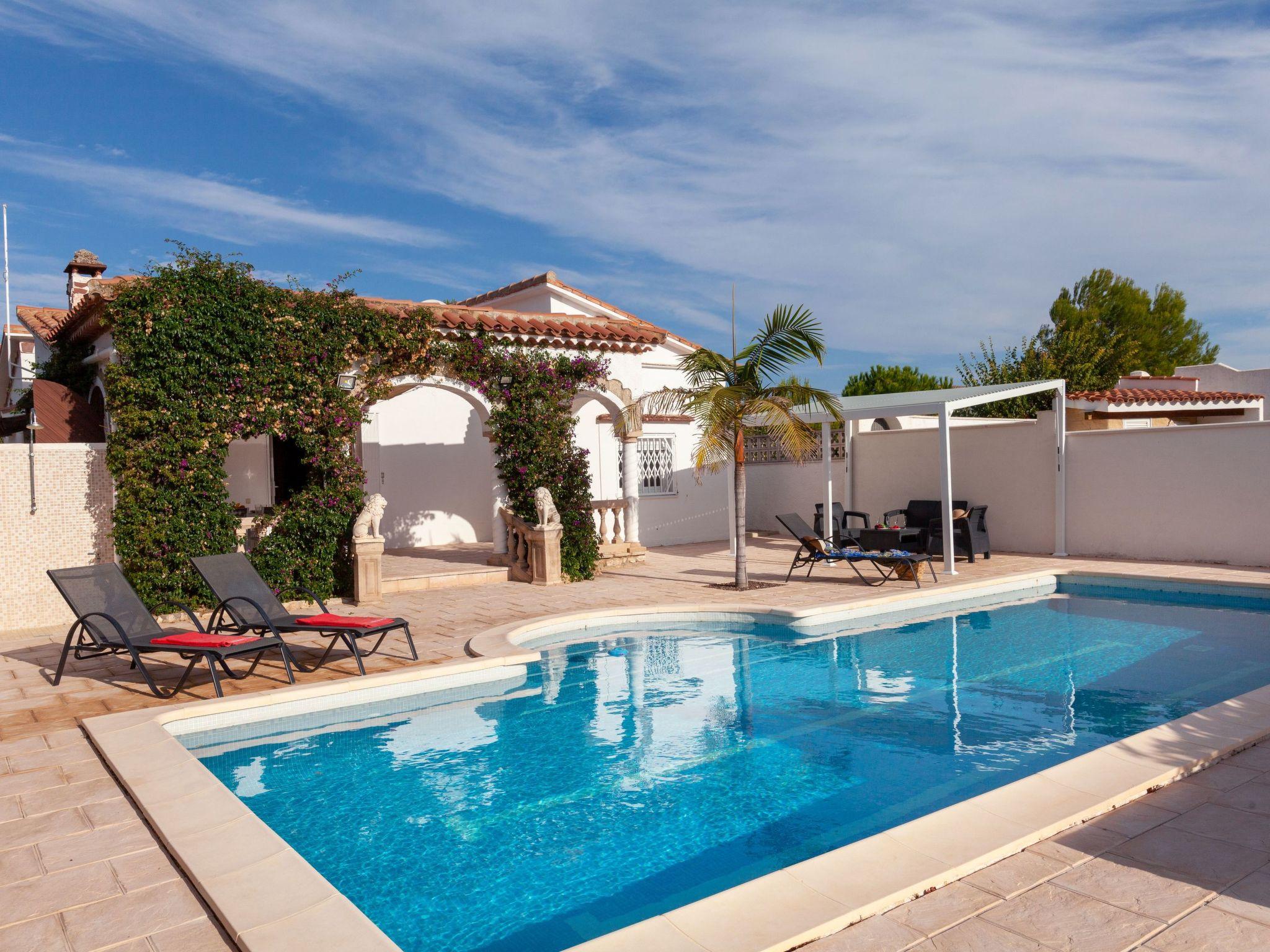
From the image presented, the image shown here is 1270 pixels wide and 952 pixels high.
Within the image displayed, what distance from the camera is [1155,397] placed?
18.9m

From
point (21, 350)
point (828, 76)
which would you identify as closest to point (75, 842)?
point (828, 76)

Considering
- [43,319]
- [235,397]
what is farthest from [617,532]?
[43,319]

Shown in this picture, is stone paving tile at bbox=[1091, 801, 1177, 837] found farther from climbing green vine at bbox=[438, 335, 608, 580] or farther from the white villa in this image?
the white villa

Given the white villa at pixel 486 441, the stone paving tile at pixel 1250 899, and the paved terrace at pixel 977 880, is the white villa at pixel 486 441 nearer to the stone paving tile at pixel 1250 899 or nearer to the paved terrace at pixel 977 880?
the paved terrace at pixel 977 880

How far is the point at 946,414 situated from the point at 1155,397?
27.8 feet

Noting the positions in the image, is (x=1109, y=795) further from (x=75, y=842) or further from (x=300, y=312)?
(x=300, y=312)

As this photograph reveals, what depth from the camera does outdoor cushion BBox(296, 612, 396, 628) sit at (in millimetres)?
7711

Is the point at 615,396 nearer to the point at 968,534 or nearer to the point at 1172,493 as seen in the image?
the point at 968,534

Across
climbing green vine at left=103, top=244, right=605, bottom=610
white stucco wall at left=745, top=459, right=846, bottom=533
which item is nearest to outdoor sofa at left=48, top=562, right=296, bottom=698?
climbing green vine at left=103, top=244, right=605, bottom=610

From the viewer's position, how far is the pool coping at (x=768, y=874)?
3215mm

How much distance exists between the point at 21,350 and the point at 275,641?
1780cm

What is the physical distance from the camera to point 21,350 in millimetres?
20500

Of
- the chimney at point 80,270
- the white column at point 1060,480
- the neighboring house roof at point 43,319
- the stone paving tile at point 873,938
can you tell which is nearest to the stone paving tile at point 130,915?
the stone paving tile at point 873,938

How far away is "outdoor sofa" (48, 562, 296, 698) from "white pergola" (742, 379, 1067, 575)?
9101mm
